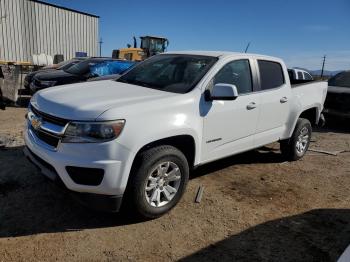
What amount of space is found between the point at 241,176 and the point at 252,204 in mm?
996

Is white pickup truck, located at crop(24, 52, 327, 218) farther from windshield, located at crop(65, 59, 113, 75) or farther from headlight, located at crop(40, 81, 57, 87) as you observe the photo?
windshield, located at crop(65, 59, 113, 75)

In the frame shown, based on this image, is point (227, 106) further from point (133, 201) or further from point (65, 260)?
point (65, 260)

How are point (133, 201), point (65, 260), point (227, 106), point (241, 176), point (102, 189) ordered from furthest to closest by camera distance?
point (241, 176)
point (227, 106)
point (133, 201)
point (102, 189)
point (65, 260)

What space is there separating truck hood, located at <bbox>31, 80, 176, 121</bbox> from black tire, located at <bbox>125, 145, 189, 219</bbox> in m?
0.55

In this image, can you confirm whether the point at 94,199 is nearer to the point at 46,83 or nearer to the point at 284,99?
the point at 284,99

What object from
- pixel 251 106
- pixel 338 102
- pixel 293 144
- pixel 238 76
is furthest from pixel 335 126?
pixel 238 76

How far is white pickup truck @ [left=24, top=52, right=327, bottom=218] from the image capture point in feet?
11.0

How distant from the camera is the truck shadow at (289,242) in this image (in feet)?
11.1

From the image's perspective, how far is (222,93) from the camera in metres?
4.09

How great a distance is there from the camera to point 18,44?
22.8m

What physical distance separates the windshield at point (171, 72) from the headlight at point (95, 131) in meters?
1.09

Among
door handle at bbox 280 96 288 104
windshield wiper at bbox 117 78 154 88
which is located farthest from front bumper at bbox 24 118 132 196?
door handle at bbox 280 96 288 104

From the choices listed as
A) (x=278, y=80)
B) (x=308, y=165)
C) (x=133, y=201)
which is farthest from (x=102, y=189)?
(x=308, y=165)

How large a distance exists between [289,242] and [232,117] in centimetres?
164
